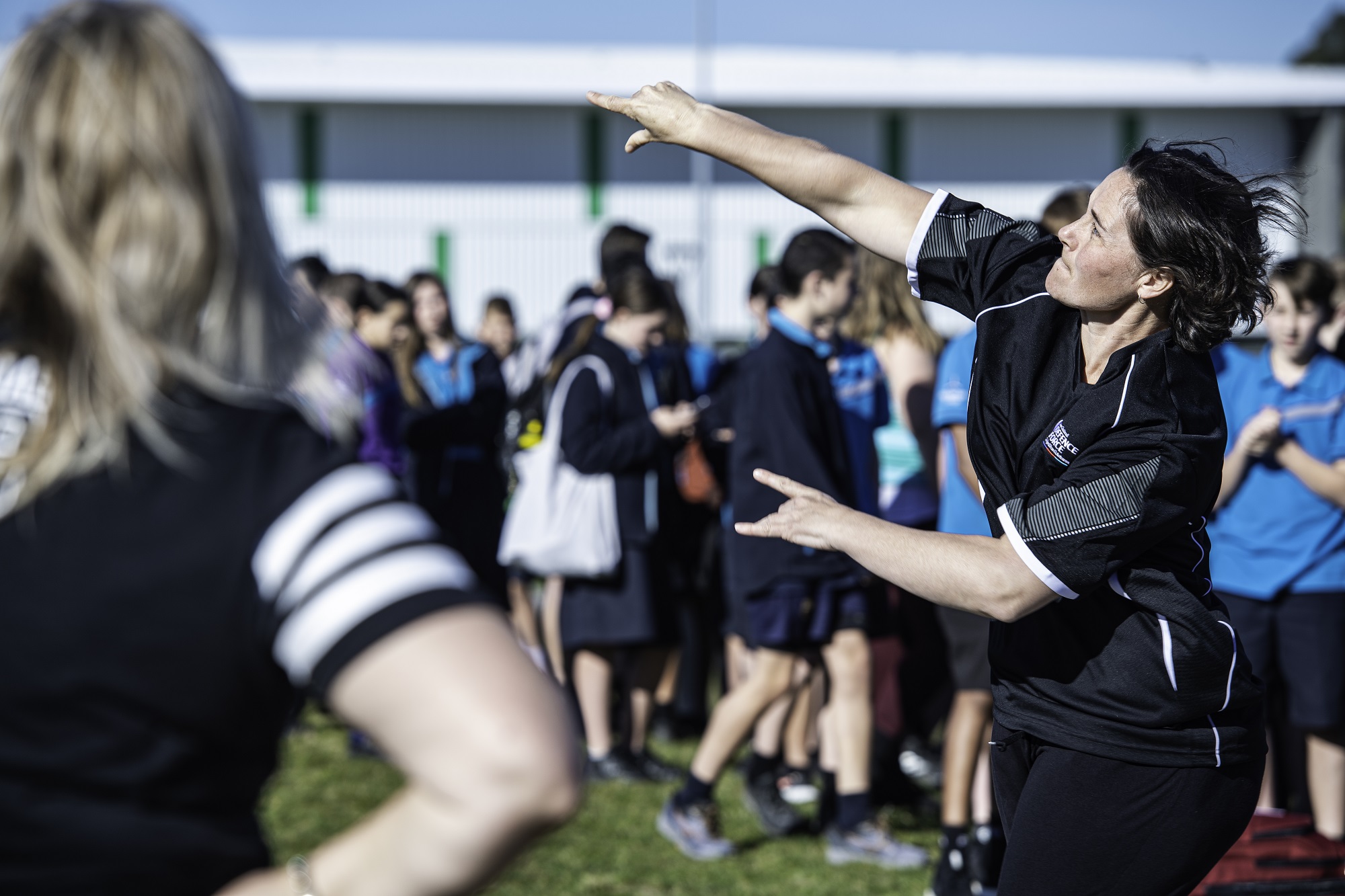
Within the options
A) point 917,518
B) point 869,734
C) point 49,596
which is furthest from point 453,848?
point 917,518

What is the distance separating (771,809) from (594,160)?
17.6 metres

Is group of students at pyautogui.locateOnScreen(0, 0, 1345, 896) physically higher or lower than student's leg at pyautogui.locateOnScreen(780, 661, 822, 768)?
higher

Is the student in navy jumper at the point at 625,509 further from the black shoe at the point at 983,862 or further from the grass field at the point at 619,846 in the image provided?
the black shoe at the point at 983,862

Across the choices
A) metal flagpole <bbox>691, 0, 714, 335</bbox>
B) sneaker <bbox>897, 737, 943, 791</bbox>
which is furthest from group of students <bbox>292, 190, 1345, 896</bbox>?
metal flagpole <bbox>691, 0, 714, 335</bbox>

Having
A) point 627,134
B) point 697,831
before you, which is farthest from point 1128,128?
point 697,831

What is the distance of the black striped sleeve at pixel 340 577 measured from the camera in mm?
1072

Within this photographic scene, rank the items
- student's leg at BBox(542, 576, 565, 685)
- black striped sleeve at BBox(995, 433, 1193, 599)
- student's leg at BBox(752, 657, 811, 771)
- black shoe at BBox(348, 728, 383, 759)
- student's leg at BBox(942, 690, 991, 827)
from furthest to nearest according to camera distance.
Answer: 1. black shoe at BBox(348, 728, 383, 759)
2. student's leg at BBox(542, 576, 565, 685)
3. student's leg at BBox(752, 657, 811, 771)
4. student's leg at BBox(942, 690, 991, 827)
5. black striped sleeve at BBox(995, 433, 1193, 599)

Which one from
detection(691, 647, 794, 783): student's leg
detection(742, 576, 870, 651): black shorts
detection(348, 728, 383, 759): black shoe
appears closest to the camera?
detection(742, 576, 870, 651): black shorts

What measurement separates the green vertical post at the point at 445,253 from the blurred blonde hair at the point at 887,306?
53.8ft

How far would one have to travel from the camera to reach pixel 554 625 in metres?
5.91

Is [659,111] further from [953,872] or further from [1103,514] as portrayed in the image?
[953,872]

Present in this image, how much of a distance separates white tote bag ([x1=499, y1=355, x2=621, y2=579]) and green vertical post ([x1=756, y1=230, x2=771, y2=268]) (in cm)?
1554

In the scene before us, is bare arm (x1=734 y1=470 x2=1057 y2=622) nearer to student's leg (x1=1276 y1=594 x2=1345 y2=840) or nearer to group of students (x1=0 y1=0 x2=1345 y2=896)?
group of students (x1=0 y1=0 x2=1345 y2=896)

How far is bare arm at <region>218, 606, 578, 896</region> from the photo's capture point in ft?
3.47
